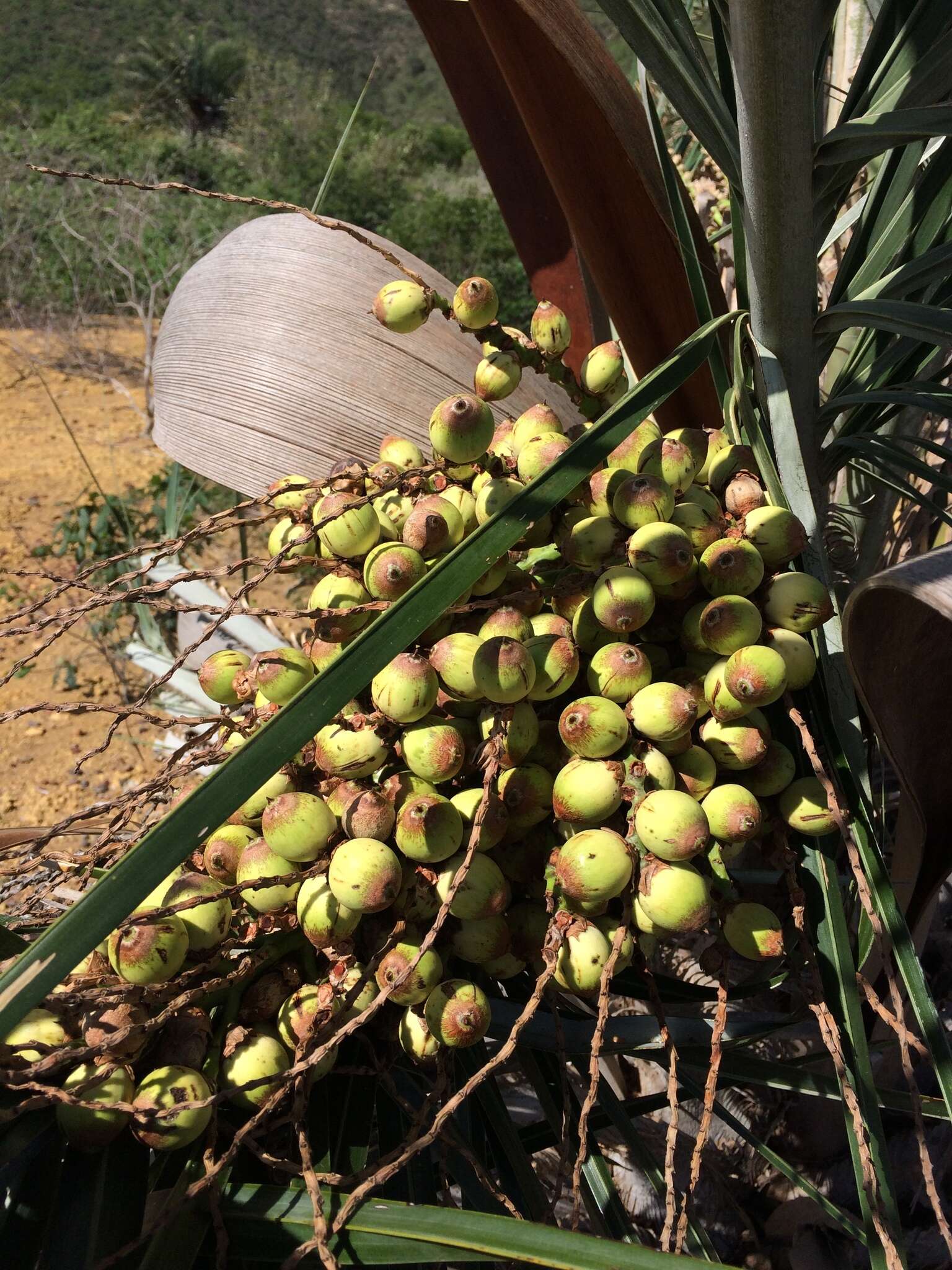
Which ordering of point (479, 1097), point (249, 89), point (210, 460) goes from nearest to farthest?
point (479, 1097)
point (210, 460)
point (249, 89)

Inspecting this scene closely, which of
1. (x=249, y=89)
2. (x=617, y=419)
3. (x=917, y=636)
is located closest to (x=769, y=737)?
(x=917, y=636)

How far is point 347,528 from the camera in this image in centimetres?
56

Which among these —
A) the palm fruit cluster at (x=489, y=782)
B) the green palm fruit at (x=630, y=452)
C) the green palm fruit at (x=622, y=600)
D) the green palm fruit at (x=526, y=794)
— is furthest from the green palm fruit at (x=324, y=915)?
the green palm fruit at (x=630, y=452)

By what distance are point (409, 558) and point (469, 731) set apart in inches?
4.3

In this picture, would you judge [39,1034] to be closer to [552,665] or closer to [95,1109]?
[95,1109]

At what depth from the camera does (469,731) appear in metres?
0.54

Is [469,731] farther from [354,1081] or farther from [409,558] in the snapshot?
[354,1081]

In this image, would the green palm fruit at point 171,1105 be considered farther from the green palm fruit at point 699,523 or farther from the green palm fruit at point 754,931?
the green palm fruit at point 699,523

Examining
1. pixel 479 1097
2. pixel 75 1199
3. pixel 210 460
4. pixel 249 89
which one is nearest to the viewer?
pixel 75 1199

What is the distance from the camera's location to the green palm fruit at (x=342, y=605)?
21.9 inches

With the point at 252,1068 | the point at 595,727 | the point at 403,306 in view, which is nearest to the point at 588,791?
the point at 595,727

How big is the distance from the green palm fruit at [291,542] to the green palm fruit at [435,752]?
0.42ft

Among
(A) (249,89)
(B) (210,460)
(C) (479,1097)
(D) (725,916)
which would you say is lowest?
(A) (249,89)

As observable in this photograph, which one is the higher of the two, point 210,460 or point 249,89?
Result: point 210,460
